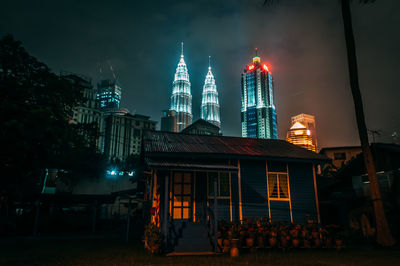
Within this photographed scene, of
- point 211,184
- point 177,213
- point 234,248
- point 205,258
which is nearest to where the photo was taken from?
point 205,258

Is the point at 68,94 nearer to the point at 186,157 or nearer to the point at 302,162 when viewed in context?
the point at 186,157

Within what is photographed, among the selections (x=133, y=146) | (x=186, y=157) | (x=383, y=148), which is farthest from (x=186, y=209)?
(x=133, y=146)

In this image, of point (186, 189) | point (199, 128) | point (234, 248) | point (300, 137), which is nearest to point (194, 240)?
point (234, 248)

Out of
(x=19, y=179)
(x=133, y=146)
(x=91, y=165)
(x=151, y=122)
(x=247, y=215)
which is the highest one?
(x=151, y=122)

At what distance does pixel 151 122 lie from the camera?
156m

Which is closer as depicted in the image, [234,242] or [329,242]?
[234,242]

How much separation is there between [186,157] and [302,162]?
23.4 feet

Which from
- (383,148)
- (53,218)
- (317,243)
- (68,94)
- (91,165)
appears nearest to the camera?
(317,243)

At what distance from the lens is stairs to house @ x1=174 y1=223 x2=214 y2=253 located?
12422 mm

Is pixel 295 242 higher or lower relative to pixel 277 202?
lower

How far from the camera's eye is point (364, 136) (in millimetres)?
15000

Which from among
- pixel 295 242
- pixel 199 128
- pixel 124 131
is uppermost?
pixel 124 131

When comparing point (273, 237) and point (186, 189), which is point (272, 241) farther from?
point (186, 189)

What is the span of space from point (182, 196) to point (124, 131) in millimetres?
144749
